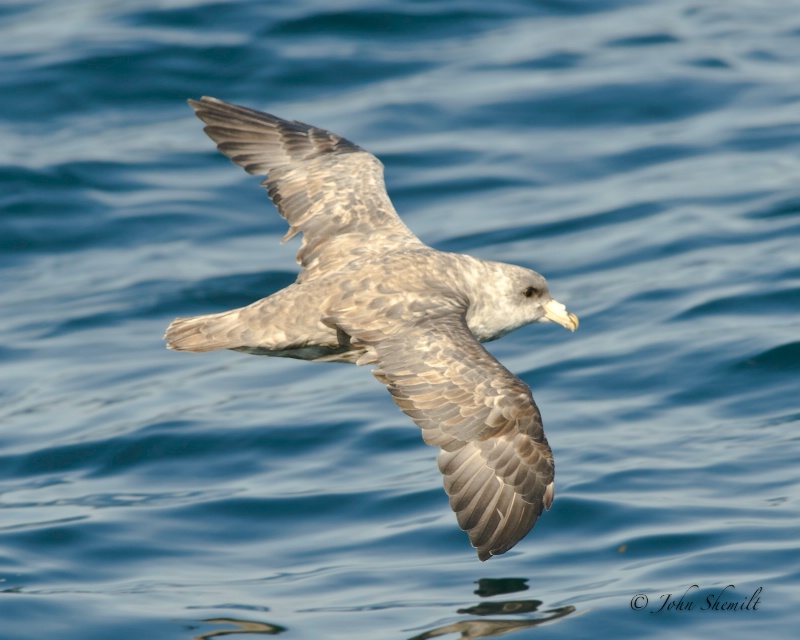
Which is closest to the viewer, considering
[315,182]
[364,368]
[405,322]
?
[405,322]

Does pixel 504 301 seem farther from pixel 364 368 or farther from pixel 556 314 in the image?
pixel 364 368

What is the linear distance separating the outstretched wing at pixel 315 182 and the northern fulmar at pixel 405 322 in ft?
0.03

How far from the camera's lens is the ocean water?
9039 millimetres

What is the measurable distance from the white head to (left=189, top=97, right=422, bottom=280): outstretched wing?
2.10 ft

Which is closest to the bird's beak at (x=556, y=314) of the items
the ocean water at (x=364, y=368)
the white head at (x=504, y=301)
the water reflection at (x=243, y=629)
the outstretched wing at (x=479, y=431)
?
the white head at (x=504, y=301)

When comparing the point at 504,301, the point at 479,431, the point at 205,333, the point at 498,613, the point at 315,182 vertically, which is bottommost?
the point at 498,613

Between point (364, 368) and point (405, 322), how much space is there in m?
4.94

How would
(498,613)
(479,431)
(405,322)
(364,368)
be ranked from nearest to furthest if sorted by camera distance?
(479,431) → (405,322) → (498,613) → (364,368)

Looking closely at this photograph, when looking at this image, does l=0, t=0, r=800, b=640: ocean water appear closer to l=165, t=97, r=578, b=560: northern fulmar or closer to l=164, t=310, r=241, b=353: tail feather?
l=165, t=97, r=578, b=560: northern fulmar

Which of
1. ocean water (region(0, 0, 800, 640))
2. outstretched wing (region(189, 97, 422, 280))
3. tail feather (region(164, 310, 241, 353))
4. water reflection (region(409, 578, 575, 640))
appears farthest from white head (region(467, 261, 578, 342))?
ocean water (region(0, 0, 800, 640))

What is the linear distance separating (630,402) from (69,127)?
27.8ft

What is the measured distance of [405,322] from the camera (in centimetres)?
760

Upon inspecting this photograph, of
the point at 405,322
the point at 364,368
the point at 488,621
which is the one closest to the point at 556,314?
the point at 405,322

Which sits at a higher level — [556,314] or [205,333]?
[205,333]
